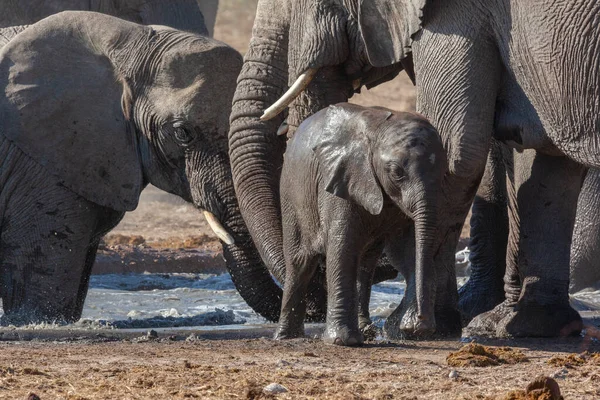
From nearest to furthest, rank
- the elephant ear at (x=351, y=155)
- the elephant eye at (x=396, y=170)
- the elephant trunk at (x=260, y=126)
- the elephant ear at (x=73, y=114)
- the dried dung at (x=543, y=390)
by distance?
the dried dung at (x=543, y=390)
the elephant eye at (x=396, y=170)
the elephant ear at (x=351, y=155)
the elephant trunk at (x=260, y=126)
the elephant ear at (x=73, y=114)

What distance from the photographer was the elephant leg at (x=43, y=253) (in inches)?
333

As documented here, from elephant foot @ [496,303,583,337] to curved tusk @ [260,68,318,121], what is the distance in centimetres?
147

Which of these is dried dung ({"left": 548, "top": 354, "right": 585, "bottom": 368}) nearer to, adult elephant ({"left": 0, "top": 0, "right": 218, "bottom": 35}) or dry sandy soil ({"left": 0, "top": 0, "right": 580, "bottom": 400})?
dry sandy soil ({"left": 0, "top": 0, "right": 580, "bottom": 400})

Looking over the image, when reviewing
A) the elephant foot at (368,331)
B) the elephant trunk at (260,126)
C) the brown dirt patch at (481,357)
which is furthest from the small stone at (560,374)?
the elephant trunk at (260,126)

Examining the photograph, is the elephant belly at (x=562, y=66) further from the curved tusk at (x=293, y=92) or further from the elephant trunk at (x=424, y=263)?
the curved tusk at (x=293, y=92)

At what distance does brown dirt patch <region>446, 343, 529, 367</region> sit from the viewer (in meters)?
6.05

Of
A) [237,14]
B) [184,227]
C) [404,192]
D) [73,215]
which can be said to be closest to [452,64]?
[404,192]

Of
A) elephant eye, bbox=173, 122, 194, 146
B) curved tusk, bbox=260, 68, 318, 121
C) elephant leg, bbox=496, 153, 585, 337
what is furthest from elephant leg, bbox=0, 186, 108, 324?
elephant leg, bbox=496, 153, 585, 337

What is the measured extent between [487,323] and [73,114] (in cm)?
260

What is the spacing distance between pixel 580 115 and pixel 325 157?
1073mm

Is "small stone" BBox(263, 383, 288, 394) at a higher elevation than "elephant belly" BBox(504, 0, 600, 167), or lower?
lower

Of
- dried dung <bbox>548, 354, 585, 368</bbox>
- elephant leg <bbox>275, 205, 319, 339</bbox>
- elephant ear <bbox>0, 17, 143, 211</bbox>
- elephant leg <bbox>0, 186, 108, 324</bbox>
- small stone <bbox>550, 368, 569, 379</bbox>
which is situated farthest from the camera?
elephant ear <bbox>0, 17, 143, 211</bbox>

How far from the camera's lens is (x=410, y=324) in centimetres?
687

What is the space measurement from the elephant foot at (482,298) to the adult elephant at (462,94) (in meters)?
0.90
